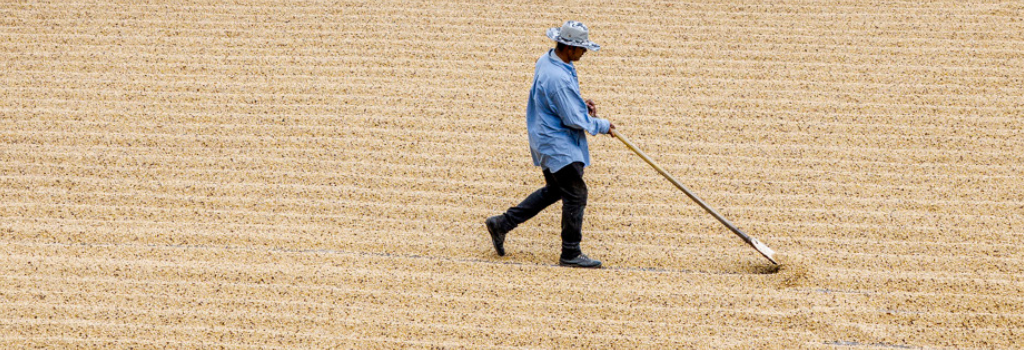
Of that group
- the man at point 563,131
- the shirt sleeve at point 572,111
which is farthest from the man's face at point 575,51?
the shirt sleeve at point 572,111

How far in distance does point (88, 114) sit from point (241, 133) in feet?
3.15

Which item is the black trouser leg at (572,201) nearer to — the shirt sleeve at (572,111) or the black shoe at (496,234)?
the shirt sleeve at (572,111)

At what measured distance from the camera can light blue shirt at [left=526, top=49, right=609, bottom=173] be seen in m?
3.54

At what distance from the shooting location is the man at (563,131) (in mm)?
3535

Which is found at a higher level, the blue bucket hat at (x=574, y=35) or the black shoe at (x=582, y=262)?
the blue bucket hat at (x=574, y=35)

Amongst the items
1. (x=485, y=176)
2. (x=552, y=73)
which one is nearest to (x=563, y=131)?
(x=552, y=73)

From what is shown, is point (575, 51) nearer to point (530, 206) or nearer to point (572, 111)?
point (572, 111)

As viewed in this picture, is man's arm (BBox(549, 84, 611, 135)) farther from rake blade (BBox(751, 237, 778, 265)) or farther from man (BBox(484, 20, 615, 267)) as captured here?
rake blade (BBox(751, 237, 778, 265))

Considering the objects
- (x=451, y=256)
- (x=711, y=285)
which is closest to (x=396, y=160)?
(x=451, y=256)

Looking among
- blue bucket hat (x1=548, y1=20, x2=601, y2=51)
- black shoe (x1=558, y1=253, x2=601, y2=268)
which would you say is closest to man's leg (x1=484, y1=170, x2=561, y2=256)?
black shoe (x1=558, y1=253, x2=601, y2=268)

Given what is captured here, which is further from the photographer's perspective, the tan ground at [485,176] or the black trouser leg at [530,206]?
the black trouser leg at [530,206]

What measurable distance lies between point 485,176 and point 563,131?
0.94 meters

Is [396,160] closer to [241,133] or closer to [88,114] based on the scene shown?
[241,133]

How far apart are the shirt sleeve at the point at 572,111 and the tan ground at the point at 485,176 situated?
0.67 metres
